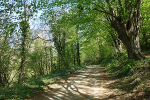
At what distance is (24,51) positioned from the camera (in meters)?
12.8

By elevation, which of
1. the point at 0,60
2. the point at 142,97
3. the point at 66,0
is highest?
the point at 66,0

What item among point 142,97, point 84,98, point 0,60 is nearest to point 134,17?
point 142,97

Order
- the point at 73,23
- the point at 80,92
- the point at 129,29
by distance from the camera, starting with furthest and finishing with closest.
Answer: the point at 73,23 → the point at 129,29 → the point at 80,92

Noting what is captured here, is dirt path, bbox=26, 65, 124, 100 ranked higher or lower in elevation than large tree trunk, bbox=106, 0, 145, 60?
lower

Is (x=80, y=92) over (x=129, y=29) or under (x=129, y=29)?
under

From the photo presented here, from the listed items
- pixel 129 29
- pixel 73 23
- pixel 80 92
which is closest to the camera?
pixel 80 92

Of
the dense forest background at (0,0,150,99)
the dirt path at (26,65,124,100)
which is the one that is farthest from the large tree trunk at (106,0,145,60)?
the dirt path at (26,65,124,100)

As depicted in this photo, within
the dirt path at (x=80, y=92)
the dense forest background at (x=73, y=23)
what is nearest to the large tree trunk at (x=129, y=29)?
the dense forest background at (x=73, y=23)

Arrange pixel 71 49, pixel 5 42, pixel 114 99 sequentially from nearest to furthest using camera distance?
pixel 114 99 < pixel 5 42 < pixel 71 49

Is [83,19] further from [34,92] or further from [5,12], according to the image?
[34,92]

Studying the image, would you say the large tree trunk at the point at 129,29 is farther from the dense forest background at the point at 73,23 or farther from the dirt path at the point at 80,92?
the dirt path at the point at 80,92

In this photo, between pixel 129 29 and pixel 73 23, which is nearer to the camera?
pixel 129 29

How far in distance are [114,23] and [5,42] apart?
13626 millimetres

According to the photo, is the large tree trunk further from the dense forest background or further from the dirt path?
the dirt path
